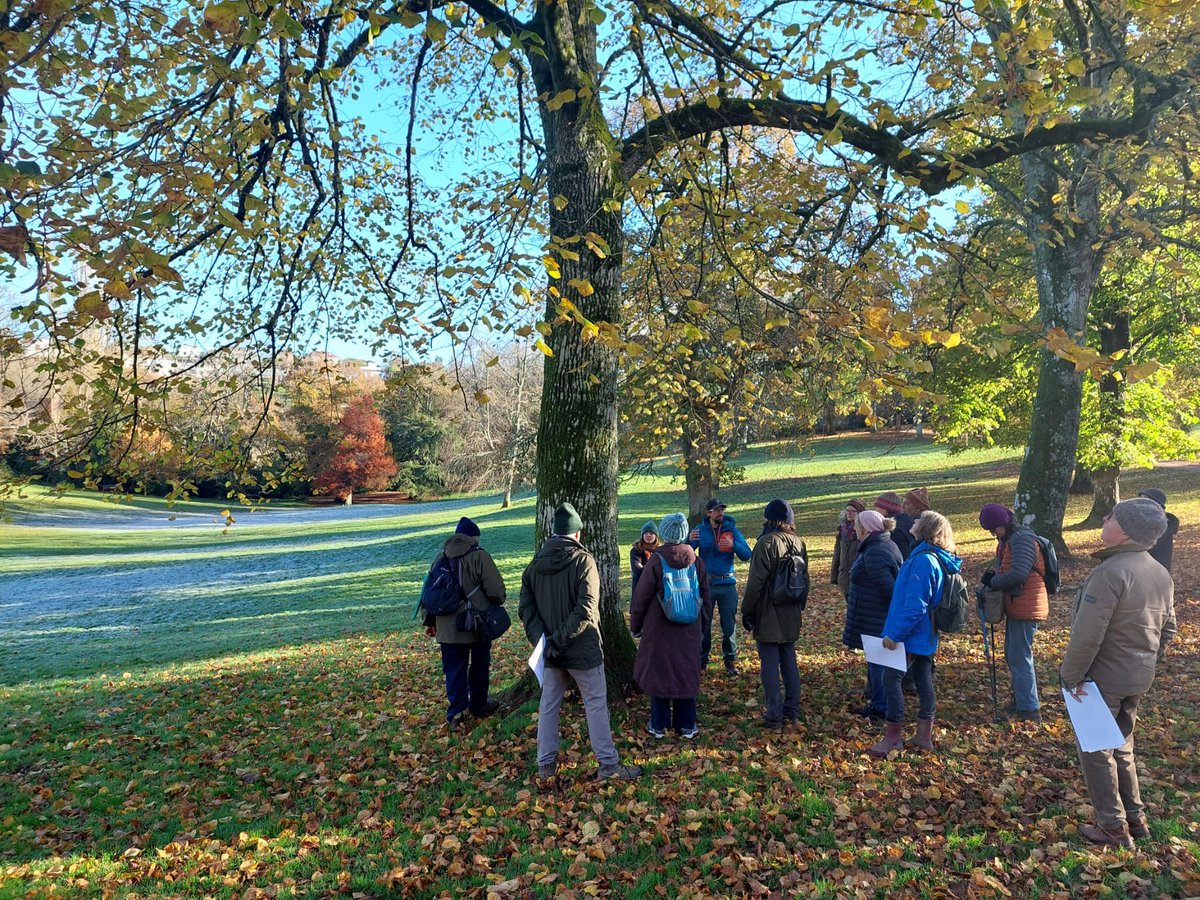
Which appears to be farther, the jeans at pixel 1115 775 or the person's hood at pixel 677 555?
the person's hood at pixel 677 555

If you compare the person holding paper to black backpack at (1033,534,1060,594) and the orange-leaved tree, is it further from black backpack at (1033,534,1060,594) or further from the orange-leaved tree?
the orange-leaved tree

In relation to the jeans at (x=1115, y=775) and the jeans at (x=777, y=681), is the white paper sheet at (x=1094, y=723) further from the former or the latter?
the jeans at (x=777, y=681)

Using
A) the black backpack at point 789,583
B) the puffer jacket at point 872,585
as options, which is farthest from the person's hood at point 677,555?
the puffer jacket at point 872,585

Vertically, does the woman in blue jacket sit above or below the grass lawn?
above

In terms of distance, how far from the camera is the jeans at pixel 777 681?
20.5 ft

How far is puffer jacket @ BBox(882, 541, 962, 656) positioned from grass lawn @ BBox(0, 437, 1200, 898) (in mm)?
905

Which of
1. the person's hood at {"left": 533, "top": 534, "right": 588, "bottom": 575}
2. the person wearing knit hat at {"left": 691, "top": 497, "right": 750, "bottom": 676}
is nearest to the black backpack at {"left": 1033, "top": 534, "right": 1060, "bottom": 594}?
the person wearing knit hat at {"left": 691, "top": 497, "right": 750, "bottom": 676}

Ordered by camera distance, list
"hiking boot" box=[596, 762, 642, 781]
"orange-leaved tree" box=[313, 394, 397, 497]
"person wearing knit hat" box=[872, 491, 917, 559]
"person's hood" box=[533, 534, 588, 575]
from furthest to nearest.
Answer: "orange-leaved tree" box=[313, 394, 397, 497], "person wearing knit hat" box=[872, 491, 917, 559], "person's hood" box=[533, 534, 588, 575], "hiking boot" box=[596, 762, 642, 781]

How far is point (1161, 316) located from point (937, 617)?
16.1m

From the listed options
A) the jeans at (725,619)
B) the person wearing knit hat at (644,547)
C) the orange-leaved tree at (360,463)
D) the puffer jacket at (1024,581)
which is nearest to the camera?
the puffer jacket at (1024,581)

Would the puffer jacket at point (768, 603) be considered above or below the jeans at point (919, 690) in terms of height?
above

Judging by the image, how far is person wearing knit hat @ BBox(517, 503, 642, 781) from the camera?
212 inches

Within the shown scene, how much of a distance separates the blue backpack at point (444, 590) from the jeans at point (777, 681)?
275cm

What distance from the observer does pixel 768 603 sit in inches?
246
